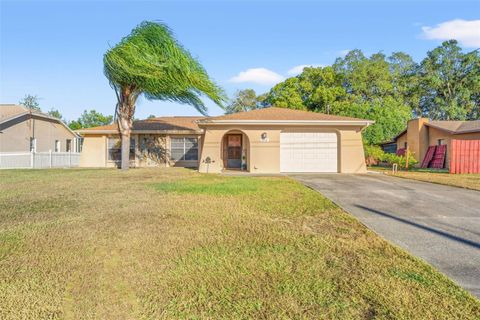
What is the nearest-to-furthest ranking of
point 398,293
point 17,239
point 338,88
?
point 398,293 < point 17,239 < point 338,88

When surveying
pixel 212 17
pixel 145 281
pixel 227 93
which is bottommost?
pixel 145 281

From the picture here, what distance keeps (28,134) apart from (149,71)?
578 inches

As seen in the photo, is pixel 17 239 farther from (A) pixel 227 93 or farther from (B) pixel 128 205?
(A) pixel 227 93

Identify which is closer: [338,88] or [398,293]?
[398,293]

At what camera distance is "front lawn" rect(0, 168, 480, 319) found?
246 centimetres

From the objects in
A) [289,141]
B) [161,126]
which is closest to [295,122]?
[289,141]

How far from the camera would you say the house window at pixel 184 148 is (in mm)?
21047

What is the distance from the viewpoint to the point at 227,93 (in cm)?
1802

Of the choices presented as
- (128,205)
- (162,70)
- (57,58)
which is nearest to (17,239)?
(128,205)

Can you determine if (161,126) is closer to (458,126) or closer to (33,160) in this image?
(33,160)

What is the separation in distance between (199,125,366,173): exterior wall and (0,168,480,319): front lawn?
32.1 feet

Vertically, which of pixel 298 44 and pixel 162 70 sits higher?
pixel 298 44

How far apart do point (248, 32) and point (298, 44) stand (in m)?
4.71

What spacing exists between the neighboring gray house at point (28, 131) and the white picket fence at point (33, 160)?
2.60 m
